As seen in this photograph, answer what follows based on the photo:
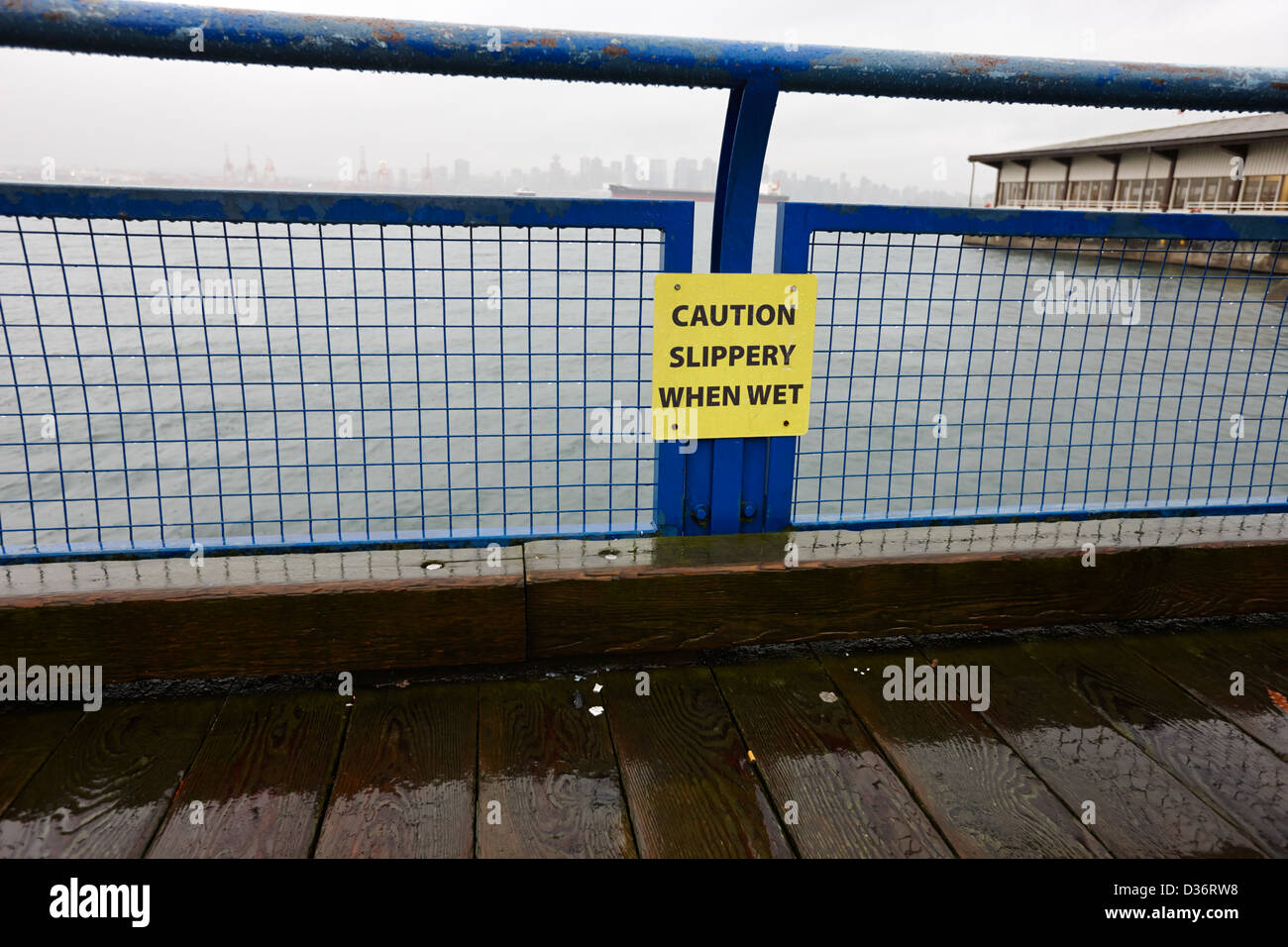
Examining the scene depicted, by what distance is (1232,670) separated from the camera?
2.33 meters

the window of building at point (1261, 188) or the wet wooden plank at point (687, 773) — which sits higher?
the wet wooden plank at point (687, 773)

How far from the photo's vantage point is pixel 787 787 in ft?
6.00

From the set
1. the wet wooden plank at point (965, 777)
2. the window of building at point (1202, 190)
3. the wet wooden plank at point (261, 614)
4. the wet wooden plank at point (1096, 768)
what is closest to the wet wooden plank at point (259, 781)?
the wet wooden plank at point (261, 614)

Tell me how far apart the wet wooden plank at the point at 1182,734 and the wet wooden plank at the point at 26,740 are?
2436 mm

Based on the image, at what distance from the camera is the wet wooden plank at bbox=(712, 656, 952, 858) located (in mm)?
1677

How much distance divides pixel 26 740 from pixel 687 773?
1.47 metres

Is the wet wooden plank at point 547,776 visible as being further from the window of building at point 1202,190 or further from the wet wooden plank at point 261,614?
the window of building at point 1202,190

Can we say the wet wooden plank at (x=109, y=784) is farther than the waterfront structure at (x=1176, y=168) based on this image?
No

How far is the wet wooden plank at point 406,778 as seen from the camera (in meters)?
1.63

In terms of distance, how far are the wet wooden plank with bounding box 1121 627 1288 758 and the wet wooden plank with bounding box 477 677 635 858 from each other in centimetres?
153

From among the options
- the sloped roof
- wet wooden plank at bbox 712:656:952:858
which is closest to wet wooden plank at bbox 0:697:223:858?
wet wooden plank at bbox 712:656:952:858

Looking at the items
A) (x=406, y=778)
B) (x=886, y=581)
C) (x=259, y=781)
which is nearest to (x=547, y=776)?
(x=406, y=778)

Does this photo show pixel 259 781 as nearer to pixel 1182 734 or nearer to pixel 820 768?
pixel 820 768
